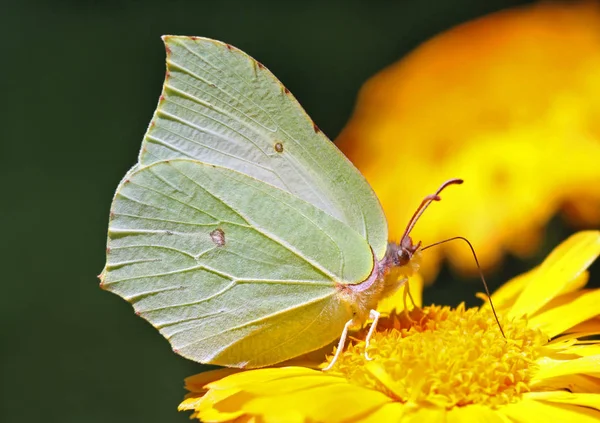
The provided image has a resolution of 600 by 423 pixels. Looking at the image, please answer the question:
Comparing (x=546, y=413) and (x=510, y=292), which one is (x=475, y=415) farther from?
(x=510, y=292)

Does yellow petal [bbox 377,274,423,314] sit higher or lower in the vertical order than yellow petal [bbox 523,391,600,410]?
lower

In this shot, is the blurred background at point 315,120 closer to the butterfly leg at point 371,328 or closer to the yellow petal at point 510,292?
the yellow petal at point 510,292

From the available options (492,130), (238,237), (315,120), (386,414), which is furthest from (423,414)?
(315,120)

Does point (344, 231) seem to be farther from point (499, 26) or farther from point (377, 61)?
point (377, 61)

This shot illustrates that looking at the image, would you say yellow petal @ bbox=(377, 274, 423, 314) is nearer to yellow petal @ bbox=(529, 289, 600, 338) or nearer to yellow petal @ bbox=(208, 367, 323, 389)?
yellow petal @ bbox=(529, 289, 600, 338)

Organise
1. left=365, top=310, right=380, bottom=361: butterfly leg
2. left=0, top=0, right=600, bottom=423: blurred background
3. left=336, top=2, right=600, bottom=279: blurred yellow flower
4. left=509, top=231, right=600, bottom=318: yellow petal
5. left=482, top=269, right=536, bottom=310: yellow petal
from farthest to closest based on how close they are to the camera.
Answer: left=0, top=0, right=600, bottom=423: blurred background → left=336, top=2, right=600, bottom=279: blurred yellow flower → left=482, top=269, right=536, bottom=310: yellow petal → left=509, top=231, right=600, bottom=318: yellow petal → left=365, top=310, right=380, bottom=361: butterfly leg

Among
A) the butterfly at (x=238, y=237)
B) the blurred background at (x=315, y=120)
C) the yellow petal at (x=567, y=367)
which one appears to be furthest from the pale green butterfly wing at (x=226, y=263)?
the blurred background at (x=315, y=120)

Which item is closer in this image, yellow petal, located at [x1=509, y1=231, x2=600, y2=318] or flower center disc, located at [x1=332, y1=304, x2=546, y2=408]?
flower center disc, located at [x1=332, y1=304, x2=546, y2=408]

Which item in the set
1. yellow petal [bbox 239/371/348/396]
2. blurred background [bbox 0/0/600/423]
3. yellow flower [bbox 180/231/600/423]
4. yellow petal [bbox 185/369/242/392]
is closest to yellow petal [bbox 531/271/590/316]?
yellow flower [bbox 180/231/600/423]
